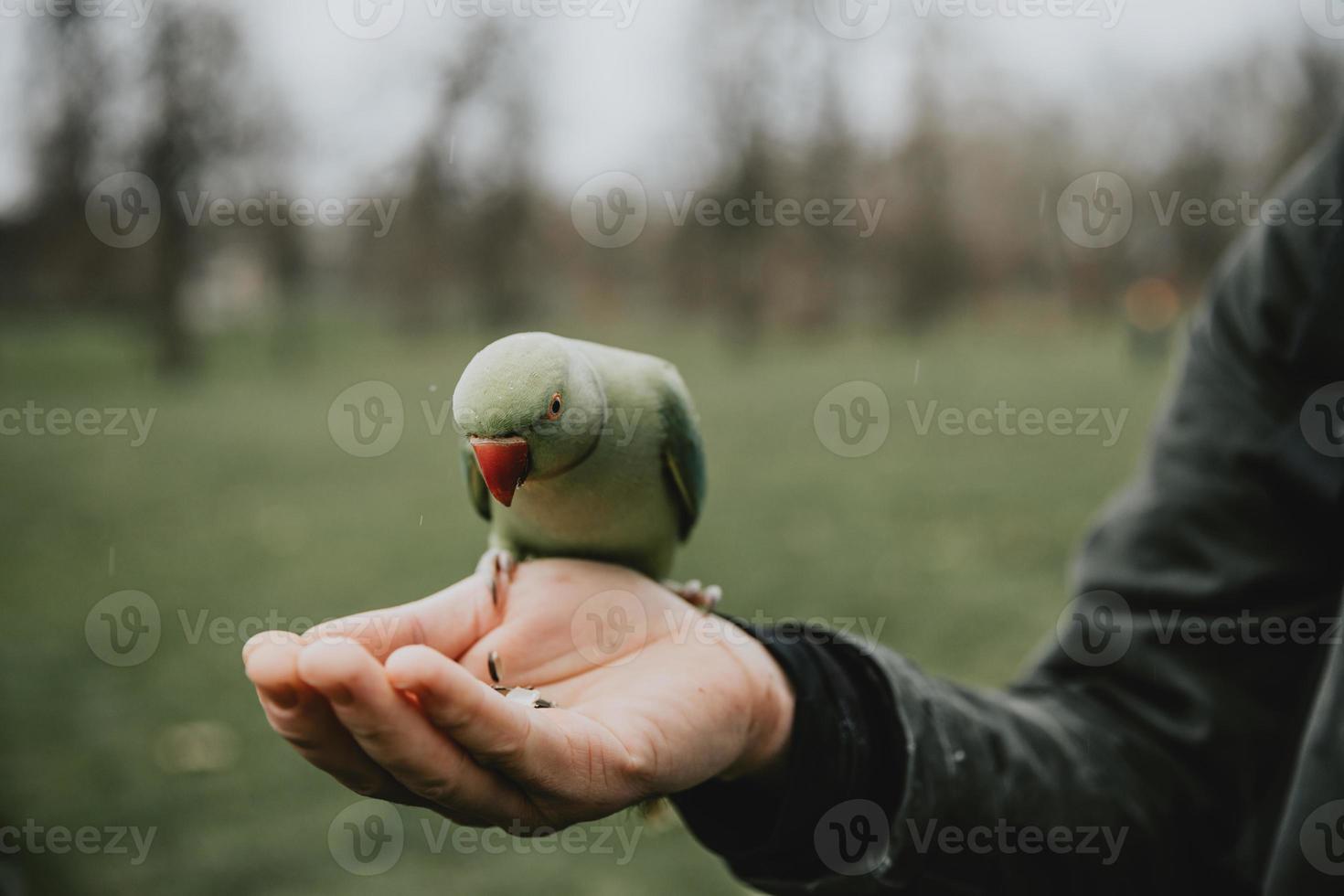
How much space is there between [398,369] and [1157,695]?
1902mm

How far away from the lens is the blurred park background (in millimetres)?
3107

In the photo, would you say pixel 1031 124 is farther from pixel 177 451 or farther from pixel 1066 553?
pixel 177 451

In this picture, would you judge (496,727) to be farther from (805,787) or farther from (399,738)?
(805,787)

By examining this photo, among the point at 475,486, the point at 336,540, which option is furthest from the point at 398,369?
the point at 336,540

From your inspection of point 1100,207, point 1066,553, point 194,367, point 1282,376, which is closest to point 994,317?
point 1100,207

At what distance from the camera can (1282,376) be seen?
196 cm

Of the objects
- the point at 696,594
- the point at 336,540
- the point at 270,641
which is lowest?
the point at 336,540

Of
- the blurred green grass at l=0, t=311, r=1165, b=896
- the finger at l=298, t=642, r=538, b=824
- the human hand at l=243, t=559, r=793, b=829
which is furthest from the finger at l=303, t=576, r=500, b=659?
the blurred green grass at l=0, t=311, r=1165, b=896

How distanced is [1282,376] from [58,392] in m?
9.62

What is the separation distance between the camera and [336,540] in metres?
5.64

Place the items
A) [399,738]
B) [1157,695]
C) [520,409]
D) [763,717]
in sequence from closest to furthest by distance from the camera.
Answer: [399,738] → [520,409] → [763,717] → [1157,695]

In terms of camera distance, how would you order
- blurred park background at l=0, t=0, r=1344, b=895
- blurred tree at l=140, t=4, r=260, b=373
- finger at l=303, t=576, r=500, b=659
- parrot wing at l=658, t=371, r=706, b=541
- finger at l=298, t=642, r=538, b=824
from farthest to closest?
blurred tree at l=140, t=4, r=260, b=373 → blurred park background at l=0, t=0, r=1344, b=895 → parrot wing at l=658, t=371, r=706, b=541 → finger at l=303, t=576, r=500, b=659 → finger at l=298, t=642, r=538, b=824

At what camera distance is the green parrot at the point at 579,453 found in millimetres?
1252

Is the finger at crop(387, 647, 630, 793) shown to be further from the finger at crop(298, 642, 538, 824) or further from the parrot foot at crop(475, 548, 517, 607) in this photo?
the parrot foot at crop(475, 548, 517, 607)
